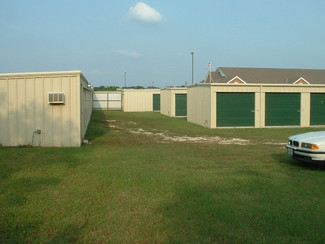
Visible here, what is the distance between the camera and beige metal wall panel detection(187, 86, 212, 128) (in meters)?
22.9

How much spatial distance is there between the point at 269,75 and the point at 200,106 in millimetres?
33476

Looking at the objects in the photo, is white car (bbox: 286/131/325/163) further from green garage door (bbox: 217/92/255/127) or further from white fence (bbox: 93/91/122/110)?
white fence (bbox: 93/91/122/110)

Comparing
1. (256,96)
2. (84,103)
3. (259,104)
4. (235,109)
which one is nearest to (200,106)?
(235,109)

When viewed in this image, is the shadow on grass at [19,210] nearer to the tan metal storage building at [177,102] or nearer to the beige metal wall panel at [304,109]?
the beige metal wall panel at [304,109]

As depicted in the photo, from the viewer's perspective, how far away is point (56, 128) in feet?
42.5

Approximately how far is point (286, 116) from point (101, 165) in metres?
17.1

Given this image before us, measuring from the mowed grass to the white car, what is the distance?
346 mm

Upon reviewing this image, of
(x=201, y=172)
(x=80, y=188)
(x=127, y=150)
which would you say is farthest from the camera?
(x=127, y=150)

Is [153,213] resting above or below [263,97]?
below

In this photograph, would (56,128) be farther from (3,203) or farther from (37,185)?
(3,203)

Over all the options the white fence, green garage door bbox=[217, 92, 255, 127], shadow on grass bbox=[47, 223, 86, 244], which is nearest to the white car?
shadow on grass bbox=[47, 223, 86, 244]

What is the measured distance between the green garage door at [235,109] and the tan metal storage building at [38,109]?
11523mm

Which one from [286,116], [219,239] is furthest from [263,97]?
[219,239]

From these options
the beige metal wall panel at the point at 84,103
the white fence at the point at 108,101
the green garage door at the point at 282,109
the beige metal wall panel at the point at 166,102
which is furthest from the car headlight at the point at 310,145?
the white fence at the point at 108,101
